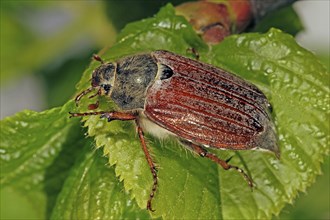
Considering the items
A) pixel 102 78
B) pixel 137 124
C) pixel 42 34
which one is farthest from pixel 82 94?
pixel 42 34

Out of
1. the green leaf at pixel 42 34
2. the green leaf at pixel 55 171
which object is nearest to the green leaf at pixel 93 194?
the green leaf at pixel 55 171

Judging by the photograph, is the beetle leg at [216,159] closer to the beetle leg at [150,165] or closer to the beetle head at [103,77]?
the beetle leg at [150,165]

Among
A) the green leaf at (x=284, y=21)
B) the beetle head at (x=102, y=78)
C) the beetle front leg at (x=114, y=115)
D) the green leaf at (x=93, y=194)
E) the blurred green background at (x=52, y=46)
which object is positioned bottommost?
the blurred green background at (x=52, y=46)

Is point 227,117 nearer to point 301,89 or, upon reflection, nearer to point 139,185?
point 301,89

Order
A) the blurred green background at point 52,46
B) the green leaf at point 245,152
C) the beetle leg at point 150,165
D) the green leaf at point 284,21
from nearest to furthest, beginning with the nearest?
the beetle leg at point 150,165, the green leaf at point 245,152, the green leaf at point 284,21, the blurred green background at point 52,46

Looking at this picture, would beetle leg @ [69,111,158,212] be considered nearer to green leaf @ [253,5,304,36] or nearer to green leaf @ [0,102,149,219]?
green leaf @ [0,102,149,219]

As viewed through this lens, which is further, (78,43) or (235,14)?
(78,43)

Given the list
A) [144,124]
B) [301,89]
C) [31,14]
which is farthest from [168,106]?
[31,14]

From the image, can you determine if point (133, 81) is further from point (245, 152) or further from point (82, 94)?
point (245, 152)
